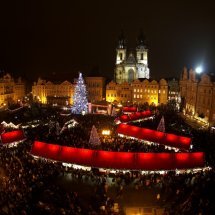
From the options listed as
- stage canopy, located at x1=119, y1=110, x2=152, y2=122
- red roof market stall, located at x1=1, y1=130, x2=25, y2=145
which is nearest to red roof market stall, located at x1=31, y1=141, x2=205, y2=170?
red roof market stall, located at x1=1, y1=130, x2=25, y2=145

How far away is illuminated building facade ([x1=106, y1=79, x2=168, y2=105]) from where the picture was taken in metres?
60.8

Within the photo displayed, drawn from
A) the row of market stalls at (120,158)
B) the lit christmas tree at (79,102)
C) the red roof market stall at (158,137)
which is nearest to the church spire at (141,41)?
the lit christmas tree at (79,102)

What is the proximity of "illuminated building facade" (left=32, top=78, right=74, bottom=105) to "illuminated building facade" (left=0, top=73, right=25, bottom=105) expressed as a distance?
406 centimetres

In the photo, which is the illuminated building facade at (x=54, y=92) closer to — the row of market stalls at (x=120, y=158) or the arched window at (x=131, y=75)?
the arched window at (x=131, y=75)

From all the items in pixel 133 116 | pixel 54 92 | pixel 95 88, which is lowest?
pixel 133 116

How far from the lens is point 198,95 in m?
44.2

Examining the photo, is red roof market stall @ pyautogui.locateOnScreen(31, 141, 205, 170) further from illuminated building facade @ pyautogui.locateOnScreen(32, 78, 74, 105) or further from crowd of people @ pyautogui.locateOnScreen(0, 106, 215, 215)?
illuminated building facade @ pyautogui.locateOnScreen(32, 78, 74, 105)

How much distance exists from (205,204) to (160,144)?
1065cm

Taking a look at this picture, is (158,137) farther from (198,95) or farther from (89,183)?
(198,95)

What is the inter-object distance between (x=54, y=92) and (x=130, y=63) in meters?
18.0

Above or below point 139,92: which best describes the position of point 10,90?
above

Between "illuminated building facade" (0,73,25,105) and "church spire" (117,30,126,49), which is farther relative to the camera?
"church spire" (117,30,126,49)

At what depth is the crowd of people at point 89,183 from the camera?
1381 centimetres

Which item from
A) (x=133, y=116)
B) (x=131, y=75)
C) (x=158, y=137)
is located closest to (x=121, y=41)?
(x=131, y=75)
